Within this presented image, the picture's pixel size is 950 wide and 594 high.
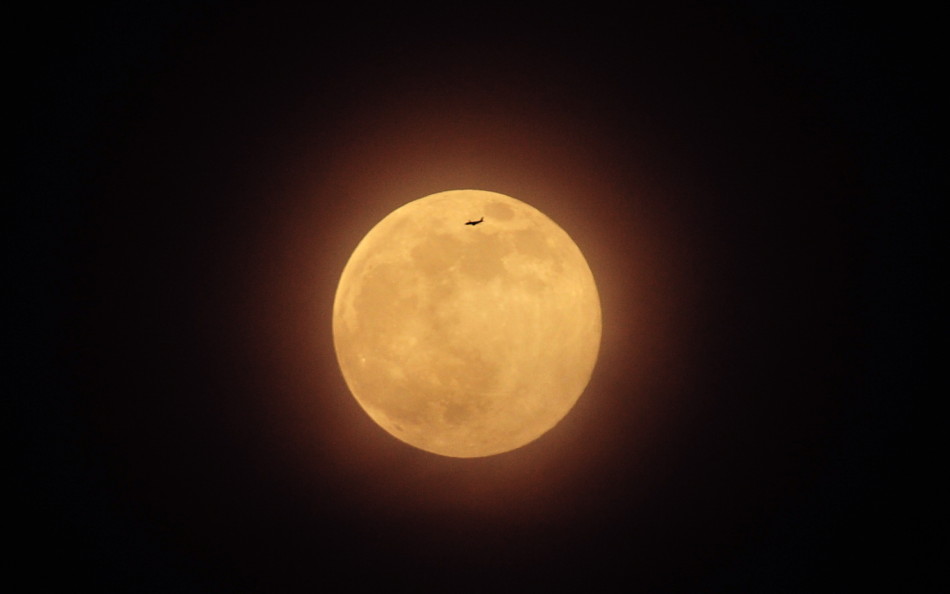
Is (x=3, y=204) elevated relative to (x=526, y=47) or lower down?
lower down

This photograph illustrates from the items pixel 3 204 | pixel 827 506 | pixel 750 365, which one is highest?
pixel 3 204

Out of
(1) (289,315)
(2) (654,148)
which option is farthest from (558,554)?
(2) (654,148)

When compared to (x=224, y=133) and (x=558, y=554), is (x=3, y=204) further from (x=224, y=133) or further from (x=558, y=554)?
(x=558, y=554)

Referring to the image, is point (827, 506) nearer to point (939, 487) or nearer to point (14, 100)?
point (939, 487)

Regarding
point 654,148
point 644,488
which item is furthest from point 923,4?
point 644,488

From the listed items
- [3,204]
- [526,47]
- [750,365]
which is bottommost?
[750,365]

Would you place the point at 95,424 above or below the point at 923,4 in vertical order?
below
